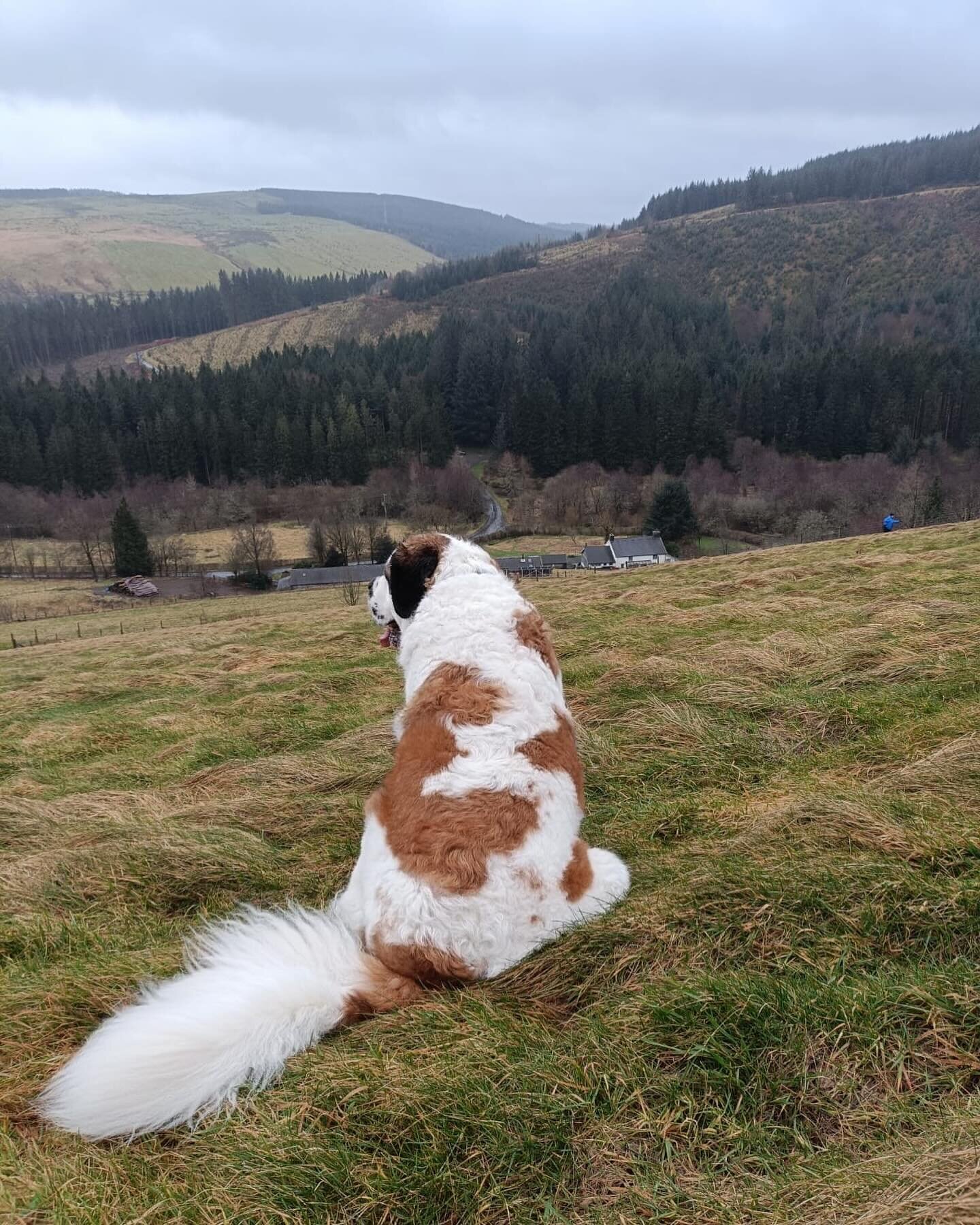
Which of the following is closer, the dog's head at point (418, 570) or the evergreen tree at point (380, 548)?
the dog's head at point (418, 570)

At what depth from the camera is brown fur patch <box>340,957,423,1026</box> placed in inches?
108

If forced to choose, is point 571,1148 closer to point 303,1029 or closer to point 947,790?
point 303,1029

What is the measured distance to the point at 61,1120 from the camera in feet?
7.77

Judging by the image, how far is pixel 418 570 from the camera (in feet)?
14.6

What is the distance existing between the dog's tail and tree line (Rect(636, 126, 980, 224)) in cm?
21893

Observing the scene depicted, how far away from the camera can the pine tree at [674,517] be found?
64250 mm

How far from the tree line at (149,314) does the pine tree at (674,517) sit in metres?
133

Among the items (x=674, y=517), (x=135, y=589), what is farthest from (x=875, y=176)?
(x=135, y=589)

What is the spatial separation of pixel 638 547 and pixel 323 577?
90.1ft

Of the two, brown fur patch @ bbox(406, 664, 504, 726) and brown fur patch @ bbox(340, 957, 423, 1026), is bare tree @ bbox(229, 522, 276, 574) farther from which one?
brown fur patch @ bbox(340, 957, 423, 1026)

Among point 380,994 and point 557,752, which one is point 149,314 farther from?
point 380,994

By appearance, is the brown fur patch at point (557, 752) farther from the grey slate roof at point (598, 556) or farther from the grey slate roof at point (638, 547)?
the grey slate roof at point (638, 547)

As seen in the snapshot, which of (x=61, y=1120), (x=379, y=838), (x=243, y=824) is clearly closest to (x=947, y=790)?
(x=379, y=838)

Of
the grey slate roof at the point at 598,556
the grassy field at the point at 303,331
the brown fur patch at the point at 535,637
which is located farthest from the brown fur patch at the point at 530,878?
the grassy field at the point at 303,331
